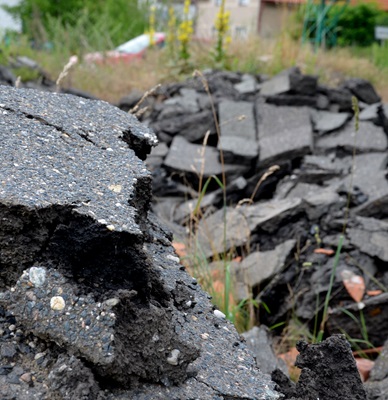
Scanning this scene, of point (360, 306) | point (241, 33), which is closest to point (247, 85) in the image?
point (241, 33)

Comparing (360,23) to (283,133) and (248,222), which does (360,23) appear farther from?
(248,222)

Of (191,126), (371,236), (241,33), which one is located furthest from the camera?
(241,33)

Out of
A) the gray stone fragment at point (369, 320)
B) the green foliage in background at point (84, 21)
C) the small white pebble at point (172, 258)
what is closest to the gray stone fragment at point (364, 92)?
the gray stone fragment at point (369, 320)

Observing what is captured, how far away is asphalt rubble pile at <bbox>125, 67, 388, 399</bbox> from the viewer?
435cm

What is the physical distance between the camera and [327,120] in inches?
305

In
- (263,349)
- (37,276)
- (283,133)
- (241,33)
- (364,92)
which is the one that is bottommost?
(241,33)

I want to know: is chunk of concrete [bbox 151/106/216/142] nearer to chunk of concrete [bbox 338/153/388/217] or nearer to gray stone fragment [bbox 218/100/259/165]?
gray stone fragment [bbox 218/100/259/165]

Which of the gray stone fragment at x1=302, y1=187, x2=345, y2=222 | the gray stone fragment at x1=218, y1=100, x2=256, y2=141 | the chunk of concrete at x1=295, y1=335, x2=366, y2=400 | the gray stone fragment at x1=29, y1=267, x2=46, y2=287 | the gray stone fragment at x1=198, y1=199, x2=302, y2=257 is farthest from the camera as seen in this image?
the gray stone fragment at x1=218, y1=100, x2=256, y2=141

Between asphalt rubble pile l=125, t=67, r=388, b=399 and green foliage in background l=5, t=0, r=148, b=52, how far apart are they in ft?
12.7

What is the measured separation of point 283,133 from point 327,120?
81cm

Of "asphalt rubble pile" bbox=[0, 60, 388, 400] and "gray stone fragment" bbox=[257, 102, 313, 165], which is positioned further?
"gray stone fragment" bbox=[257, 102, 313, 165]

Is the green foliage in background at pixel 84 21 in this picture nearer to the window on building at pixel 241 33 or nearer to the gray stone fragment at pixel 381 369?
the window on building at pixel 241 33

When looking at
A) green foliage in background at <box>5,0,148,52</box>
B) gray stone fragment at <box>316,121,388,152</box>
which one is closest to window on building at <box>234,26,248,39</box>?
green foliage in background at <box>5,0,148,52</box>

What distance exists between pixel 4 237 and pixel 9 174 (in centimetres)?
16
